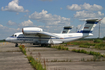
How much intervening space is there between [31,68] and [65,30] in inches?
1779

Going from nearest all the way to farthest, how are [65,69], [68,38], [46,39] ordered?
1. [65,69]
2. [46,39]
3. [68,38]

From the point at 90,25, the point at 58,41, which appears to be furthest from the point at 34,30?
the point at 90,25

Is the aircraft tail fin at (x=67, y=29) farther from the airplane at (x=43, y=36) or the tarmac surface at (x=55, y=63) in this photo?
the tarmac surface at (x=55, y=63)

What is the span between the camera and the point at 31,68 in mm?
8055

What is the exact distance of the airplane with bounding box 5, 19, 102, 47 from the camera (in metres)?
28.8

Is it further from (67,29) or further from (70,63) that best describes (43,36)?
(67,29)

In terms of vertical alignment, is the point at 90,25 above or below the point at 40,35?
above

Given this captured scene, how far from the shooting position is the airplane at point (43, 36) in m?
28.8

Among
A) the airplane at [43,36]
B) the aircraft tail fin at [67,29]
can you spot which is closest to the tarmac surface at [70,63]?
the airplane at [43,36]

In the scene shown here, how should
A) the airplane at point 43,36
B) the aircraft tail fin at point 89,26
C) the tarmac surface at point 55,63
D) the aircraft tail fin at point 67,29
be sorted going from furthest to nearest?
the aircraft tail fin at point 67,29
the aircraft tail fin at point 89,26
the airplane at point 43,36
the tarmac surface at point 55,63

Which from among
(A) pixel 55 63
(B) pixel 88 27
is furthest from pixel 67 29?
(A) pixel 55 63

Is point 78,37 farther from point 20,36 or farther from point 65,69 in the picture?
point 65,69

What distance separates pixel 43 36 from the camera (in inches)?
1216

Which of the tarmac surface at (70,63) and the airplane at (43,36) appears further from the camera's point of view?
the airplane at (43,36)
